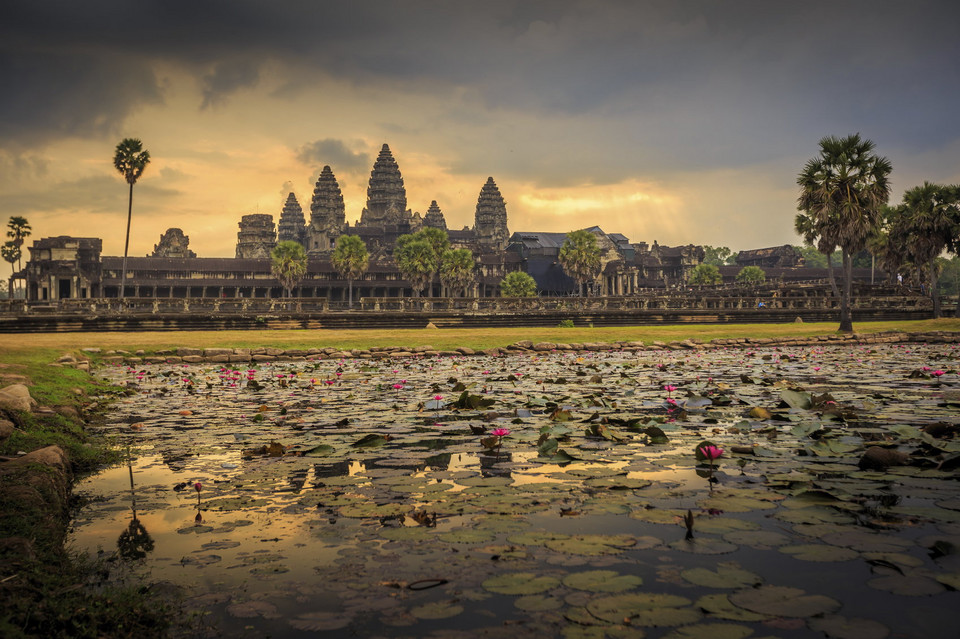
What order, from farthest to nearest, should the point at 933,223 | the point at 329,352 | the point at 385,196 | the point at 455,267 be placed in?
the point at 385,196
the point at 455,267
the point at 933,223
the point at 329,352

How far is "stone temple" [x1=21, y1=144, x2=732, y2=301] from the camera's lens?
84312 millimetres

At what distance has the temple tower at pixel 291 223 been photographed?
145m

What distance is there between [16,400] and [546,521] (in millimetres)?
6384

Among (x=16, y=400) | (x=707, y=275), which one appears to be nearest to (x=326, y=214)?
(x=707, y=275)

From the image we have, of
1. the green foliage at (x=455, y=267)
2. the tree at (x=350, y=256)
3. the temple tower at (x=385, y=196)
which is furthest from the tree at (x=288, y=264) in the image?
the temple tower at (x=385, y=196)

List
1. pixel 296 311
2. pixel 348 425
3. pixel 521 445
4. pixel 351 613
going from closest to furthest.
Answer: pixel 351 613 < pixel 521 445 < pixel 348 425 < pixel 296 311

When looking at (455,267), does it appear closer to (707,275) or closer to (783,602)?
(707,275)

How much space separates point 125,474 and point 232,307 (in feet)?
133

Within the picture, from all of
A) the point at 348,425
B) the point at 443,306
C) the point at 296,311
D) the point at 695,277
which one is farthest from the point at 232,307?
the point at 695,277

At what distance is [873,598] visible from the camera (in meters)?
3.06

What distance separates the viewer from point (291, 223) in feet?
485

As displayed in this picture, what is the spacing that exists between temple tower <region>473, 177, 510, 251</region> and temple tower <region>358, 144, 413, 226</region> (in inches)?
706

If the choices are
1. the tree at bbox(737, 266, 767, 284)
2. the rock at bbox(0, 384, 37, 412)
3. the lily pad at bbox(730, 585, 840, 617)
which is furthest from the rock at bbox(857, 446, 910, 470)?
the tree at bbox(737, 266, 767, 284)

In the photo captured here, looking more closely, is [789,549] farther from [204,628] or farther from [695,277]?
[695,277]
